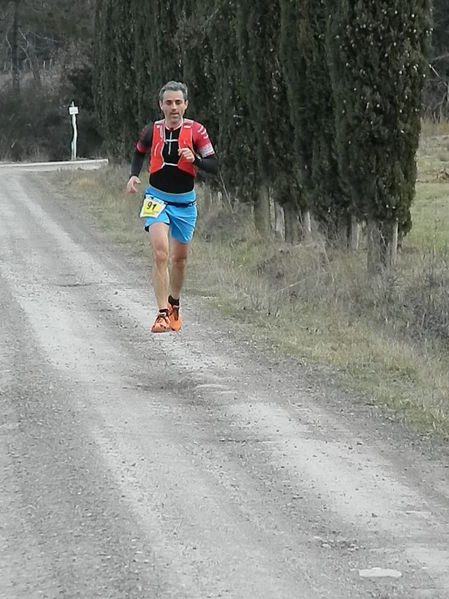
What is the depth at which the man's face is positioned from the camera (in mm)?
9734

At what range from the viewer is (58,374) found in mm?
9148

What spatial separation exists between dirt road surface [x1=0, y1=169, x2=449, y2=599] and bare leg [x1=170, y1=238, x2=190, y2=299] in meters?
0.43

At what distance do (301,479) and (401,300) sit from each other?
6.24 m

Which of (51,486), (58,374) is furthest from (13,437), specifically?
(58,374)

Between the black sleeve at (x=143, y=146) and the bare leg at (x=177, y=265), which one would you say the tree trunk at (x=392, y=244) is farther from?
the black sleeve at (x=143, y=146)

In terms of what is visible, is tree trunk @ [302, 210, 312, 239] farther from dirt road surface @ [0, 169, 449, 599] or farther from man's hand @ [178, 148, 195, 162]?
man's hand @ [178, 148, 195, 162]

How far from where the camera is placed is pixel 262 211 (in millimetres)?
19547

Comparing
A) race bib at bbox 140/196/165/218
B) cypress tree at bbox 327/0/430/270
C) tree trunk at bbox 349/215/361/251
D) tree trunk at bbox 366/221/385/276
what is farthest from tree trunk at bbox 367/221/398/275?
race bib at bbox 140/196/165/218

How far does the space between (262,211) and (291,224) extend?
1827mm

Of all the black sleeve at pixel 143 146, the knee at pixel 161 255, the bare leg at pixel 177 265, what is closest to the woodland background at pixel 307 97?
the bare leg at pixel 177 265

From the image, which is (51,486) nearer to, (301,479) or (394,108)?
(301,479)

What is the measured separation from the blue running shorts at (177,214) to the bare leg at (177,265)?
0.15 meters

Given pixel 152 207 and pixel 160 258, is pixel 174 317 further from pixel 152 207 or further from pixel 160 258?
pixel 152 207

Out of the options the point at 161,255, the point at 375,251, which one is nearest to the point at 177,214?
the point at 161,255
